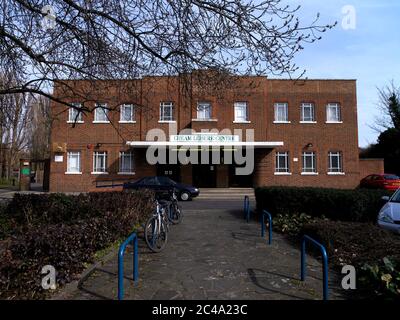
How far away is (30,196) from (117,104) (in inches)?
136

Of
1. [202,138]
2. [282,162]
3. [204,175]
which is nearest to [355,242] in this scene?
[202,138]

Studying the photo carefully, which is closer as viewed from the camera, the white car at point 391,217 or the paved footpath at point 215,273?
the paved footpath at point 215,273

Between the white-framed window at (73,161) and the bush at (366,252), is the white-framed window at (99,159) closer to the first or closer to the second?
the white-framed window at (73,161)

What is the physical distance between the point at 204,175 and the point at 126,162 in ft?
20.2

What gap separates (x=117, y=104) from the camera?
10617 millimetres

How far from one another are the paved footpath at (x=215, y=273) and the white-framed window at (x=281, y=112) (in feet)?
70.3

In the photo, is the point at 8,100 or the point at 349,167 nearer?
the point at 8,100

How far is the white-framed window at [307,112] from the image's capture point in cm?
3017

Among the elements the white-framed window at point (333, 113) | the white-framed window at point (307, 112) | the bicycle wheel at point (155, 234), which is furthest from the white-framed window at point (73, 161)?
the bicycle wheel at point (155, 234)

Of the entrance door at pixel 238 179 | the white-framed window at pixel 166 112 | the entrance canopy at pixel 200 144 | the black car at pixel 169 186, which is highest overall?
the white-framed window at pixel 166 112

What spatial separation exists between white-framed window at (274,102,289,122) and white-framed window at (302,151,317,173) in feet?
10.3

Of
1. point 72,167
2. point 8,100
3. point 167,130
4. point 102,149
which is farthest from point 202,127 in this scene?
point 8,100

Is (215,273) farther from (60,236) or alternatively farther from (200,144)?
(200,144)
